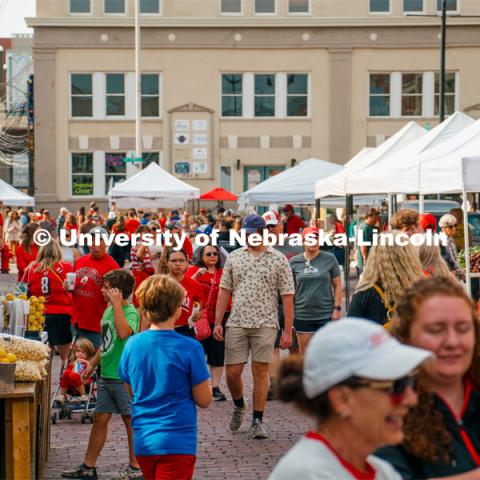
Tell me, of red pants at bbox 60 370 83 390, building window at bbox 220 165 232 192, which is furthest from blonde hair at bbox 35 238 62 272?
building window at bbox 220 165 232 192

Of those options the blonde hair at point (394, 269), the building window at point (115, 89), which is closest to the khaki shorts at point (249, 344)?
the blonde hair at point (394, 269)

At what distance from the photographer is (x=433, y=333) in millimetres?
3293

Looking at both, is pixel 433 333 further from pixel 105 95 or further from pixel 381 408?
pixel 105 95

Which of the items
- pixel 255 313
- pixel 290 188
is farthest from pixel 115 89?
pixel 255 313

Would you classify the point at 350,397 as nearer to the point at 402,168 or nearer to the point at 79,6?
the point at 402,168

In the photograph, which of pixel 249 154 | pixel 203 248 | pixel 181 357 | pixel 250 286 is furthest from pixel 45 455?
pixel 249 154

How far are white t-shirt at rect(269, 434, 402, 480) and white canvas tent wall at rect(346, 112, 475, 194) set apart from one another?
40.6 ft

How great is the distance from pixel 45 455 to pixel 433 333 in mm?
5593

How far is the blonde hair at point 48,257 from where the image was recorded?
11.5 meters

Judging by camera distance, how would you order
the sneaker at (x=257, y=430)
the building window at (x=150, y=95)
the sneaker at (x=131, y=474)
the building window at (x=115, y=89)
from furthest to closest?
1. the building window at (x=115, y=89)
2. the building window at (x=150, y=95)
3. the sneaker at (x=257, y=430)
4. the sneaker at (x=131, y=474)

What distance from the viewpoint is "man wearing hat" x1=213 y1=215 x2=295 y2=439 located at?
957 cm

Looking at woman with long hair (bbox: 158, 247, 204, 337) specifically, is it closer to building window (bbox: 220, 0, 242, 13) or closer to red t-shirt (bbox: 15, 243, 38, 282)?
red t-shirt (bbox: 15, 243, 38, 282)

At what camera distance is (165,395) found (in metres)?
5.68

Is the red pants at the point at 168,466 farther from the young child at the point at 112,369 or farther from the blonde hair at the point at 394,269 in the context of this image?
the young child at the point at 112,369
